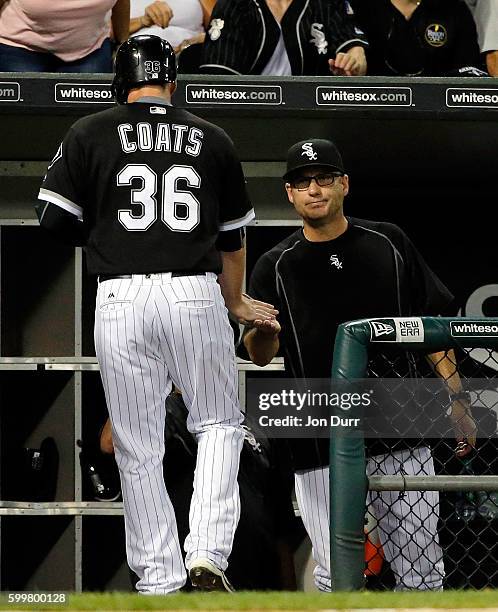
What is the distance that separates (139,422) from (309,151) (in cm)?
126

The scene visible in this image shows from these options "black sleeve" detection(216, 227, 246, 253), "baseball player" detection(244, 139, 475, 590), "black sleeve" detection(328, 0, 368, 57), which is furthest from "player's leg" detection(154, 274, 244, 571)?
"black sleeve" detection(328, 0, 368, 57)

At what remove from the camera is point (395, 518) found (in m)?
3.81

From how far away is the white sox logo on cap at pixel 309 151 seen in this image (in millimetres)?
3904

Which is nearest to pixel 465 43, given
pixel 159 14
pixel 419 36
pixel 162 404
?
pixel 419 36

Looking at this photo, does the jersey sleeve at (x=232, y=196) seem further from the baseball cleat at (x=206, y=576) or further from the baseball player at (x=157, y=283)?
the baseball cleat at (x=206, y=576)

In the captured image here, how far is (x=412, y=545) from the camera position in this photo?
12.4 feet

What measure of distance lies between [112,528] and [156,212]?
2.28 m

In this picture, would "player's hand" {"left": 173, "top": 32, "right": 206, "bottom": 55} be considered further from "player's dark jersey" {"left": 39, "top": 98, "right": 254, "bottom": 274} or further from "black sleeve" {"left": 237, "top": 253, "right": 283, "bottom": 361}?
"player's dark jersey" {"left": 39, "top": 98, "right": 254, "bottom": 274}

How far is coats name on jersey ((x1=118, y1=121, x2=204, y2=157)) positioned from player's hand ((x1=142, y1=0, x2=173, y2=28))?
222cm

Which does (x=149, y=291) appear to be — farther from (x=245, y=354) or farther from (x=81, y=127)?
(x=245, y=354)

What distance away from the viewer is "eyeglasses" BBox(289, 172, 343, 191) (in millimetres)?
3938

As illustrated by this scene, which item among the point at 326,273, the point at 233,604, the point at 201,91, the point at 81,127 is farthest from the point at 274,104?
the point at 233,604

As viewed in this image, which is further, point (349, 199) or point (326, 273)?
point (349, 199)

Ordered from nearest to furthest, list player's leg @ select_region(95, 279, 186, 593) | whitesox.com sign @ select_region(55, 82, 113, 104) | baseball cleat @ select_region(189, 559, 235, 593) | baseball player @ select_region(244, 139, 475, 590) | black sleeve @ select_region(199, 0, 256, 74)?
baseball cleat @ select_region(189, 559, 235, 593) < player's leg @ select_region(95, 279, 186, 593) < baseball player @ select_region(244, 139, 475, 590) < whitesox.com sign @ select_region(55, 82, 113, 104) < black sleeve @ select_region(199, 0, 256, 74)
